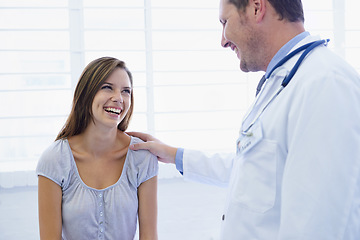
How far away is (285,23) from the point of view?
3.68ft

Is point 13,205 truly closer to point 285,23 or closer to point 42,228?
point 42,228

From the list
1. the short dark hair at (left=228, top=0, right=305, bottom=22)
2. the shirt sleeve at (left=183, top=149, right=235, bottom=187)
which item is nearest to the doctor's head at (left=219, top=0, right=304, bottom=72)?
the short dark hair at (left=228, top=0, right=305, bottom=22)

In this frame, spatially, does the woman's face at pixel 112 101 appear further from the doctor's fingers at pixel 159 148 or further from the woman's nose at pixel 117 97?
the doctor's fingers at pixel 159 148

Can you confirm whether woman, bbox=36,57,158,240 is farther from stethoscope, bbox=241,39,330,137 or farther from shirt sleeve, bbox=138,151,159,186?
stethoscope, bbox=241,39,330,137

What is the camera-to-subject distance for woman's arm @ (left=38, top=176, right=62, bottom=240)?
152 centimetres

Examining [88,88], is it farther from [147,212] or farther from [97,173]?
[147,212]

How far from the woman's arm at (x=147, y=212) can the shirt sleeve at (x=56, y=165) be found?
34cm

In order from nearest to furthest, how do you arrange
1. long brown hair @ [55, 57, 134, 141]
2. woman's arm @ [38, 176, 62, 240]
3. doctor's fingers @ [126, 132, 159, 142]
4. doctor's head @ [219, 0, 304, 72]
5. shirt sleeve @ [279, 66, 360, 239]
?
shirt sleeve @ [279, 66, 360, 239] → doctor's head @ [219, 0, 304, 72] → woman's arm @ [38, 176, 62, 240] → long brown hair @ [55, 57, 134, 141] → doctor's fingers @ [126, 132, 159, 142]

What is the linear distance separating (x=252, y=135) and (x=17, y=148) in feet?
5.74

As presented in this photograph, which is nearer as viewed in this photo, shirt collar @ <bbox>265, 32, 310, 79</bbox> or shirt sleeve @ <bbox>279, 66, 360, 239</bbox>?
shirt sleeve @ <bbox>279, 66, 360, 239</bbox>

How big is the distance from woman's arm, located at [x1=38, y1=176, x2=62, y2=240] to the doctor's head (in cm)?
94

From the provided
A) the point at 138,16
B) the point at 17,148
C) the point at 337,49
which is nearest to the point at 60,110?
the point at 17,148

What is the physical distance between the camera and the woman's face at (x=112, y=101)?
1.62 meters

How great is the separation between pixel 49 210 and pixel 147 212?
16.6 inches
